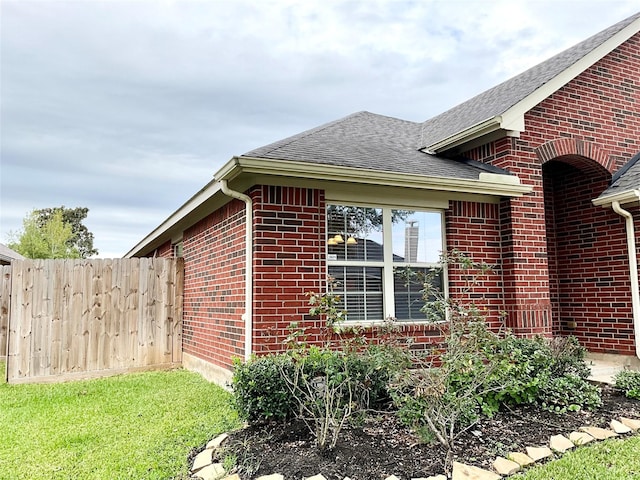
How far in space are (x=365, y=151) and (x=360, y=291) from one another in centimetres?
216

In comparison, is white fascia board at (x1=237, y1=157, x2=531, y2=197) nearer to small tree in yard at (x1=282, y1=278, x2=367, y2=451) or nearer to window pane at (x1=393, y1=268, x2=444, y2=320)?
window pane at (x1=393, y1=268, x2=444, y2=320)

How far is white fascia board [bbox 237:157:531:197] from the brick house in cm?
2

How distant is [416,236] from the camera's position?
6.36 meters

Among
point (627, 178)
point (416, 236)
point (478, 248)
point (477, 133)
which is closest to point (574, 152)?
point (627, 178)

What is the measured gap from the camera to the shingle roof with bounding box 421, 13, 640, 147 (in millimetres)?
7390

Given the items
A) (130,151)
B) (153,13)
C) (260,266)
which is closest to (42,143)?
(130,151)

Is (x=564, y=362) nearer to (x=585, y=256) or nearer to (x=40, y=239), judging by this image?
(x=585, y=256)

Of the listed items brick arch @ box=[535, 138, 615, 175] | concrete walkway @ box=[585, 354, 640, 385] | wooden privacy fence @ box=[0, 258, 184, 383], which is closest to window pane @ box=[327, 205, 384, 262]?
brick arch @ box=[535, 138, 615, 175]

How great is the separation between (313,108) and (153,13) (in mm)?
12241

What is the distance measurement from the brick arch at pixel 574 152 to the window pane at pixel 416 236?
86.5 inches

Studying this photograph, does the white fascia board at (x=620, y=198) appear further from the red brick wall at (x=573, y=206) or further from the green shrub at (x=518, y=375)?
the green shrub at (x=518, y=375)

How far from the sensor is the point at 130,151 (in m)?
21.4

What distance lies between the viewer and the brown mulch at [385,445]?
11.3 feet

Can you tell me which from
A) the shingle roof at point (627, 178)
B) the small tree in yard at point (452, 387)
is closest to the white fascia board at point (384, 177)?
the shingle roof at point (627, 178)
